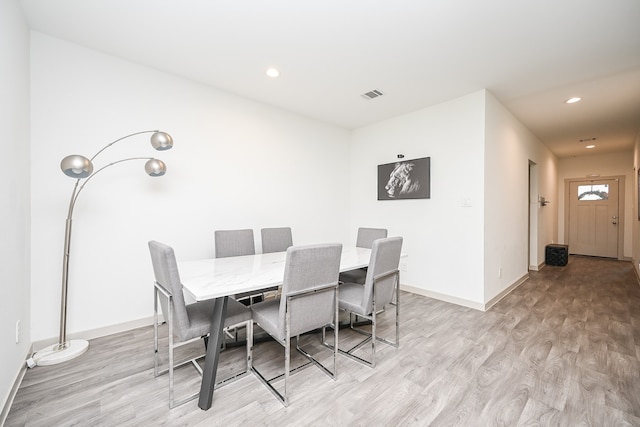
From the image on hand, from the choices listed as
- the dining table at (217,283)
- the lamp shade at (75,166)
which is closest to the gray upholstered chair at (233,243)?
the dining table at (217,283)

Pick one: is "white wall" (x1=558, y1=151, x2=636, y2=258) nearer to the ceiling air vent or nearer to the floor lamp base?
the ceiling air vent

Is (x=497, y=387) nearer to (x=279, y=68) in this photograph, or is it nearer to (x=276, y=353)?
(x=276, y=353)

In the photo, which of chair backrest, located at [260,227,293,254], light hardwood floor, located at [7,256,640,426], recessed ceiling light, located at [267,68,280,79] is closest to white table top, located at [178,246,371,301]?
chair backrest, located at [260,227,293,254]

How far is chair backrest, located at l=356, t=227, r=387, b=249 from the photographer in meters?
3.30

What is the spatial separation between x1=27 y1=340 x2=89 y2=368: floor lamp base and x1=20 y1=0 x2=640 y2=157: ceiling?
8.54 feet

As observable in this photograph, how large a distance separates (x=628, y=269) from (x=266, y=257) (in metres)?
7.34

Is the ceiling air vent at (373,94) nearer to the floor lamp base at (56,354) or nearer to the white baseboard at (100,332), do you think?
the white baseboard at (100,332)

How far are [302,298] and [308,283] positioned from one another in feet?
0.34

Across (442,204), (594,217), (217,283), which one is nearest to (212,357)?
(217,283)

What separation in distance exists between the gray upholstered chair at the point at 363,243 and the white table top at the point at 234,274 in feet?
1.06

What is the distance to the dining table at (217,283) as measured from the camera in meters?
1.63

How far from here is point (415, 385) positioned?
1891mm

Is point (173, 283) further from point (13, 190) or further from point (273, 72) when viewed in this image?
point (273, 72)

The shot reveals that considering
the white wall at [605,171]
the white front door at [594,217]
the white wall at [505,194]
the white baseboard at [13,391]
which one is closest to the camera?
the white baseboard at [13,391]
